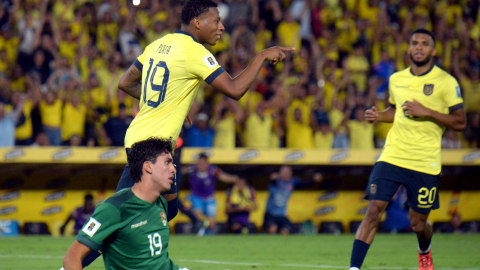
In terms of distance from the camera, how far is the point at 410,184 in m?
6.31

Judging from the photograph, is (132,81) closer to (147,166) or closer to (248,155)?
(147,166)

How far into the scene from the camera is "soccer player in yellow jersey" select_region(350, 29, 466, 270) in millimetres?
6235

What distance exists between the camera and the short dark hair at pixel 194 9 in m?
4.92

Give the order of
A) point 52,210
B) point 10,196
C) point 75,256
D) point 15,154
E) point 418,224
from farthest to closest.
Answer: point 52,210
point 10,196
point 15,154
point 418,224
point 75,256

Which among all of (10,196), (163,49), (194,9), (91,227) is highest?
(194,9)

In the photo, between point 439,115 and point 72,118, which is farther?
point 72,118

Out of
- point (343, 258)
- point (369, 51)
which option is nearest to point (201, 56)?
point (343, 258)

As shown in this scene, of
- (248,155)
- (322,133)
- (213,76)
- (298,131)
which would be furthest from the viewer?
(322,133)

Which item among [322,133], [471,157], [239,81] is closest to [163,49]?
[239,81]

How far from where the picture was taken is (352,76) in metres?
16.3

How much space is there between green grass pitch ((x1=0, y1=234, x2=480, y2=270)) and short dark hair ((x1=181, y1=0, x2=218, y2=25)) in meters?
3.34

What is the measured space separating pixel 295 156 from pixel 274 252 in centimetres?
425

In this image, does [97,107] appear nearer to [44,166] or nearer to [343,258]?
[44,166]

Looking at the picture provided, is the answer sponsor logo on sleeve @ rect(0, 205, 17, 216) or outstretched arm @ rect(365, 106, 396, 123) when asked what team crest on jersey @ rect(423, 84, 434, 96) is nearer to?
outstretched arm @ rect(365, 106, 396, 123)
